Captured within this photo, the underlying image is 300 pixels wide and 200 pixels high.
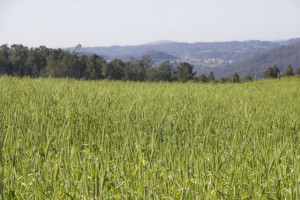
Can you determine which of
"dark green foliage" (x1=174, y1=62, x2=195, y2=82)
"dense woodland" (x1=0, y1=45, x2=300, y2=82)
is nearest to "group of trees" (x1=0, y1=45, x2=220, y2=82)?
"dense woodland" (x1=0, y1=45, x2=300, y2=82)

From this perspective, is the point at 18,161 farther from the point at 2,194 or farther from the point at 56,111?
the point at 56,111

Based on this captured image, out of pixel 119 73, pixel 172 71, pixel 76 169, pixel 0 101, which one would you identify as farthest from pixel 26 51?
pixel 76 169

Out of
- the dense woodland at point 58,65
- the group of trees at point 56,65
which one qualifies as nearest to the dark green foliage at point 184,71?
the group of trees at point 56,65

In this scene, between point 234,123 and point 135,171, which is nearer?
point 135,171

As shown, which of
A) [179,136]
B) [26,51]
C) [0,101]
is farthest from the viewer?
[26,51]

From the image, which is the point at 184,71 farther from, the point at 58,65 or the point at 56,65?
the point at 56,65

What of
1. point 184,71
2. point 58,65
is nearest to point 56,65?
point 58,65

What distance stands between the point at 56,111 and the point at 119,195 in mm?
3291

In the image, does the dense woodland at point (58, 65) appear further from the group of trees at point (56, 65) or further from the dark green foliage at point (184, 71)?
the dark green foliage at point (184, 71)

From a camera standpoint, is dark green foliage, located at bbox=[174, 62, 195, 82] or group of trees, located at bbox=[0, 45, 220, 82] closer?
group of trees, located at bbox=[0, 45, 220, 82]

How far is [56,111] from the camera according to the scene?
213 inches

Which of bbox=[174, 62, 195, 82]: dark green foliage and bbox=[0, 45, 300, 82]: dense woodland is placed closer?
bbox=[0, 45, 300, 82]: dense woodland

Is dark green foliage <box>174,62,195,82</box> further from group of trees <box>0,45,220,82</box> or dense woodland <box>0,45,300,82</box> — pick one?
dense woodland <box>0,45,300,82</box>

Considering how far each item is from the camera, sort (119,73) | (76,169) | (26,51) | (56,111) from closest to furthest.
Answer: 1. (76,169)
2. (56,111)
3. (26,51)
4. (119,73)
